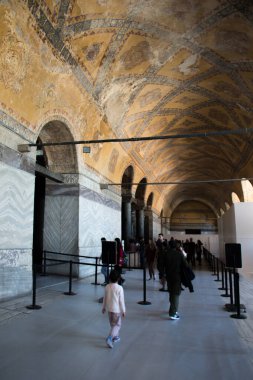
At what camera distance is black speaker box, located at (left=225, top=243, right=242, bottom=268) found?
6.81m

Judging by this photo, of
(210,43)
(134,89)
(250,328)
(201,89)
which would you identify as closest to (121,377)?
(250,328)

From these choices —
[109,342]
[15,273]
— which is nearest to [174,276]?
[109,342]

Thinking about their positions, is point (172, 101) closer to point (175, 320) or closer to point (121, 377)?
point (175, 320)

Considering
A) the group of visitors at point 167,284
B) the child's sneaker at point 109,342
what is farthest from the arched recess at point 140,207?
the child's sneaker at point 109,342

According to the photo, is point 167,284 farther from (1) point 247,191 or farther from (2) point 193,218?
(2) point 193,218

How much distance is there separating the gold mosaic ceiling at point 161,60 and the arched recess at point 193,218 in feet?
87.8

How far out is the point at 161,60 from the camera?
36.7 feet

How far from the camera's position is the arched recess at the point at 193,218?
43.7 metres

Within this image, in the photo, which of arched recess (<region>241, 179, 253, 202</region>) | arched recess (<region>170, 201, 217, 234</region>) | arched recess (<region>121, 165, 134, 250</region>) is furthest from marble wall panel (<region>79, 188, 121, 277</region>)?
arched recess (<region>170, 201, 217, 234</region>)

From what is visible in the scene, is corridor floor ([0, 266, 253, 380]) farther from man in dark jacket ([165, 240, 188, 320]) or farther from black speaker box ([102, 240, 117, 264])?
black speaker box ([102, 240, 117, 264])

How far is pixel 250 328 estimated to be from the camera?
5367 millimetres

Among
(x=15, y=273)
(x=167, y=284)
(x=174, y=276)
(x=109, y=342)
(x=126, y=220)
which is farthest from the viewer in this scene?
(x=126, y=220)

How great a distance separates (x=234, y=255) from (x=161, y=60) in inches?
298

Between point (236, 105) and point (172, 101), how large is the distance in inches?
112
